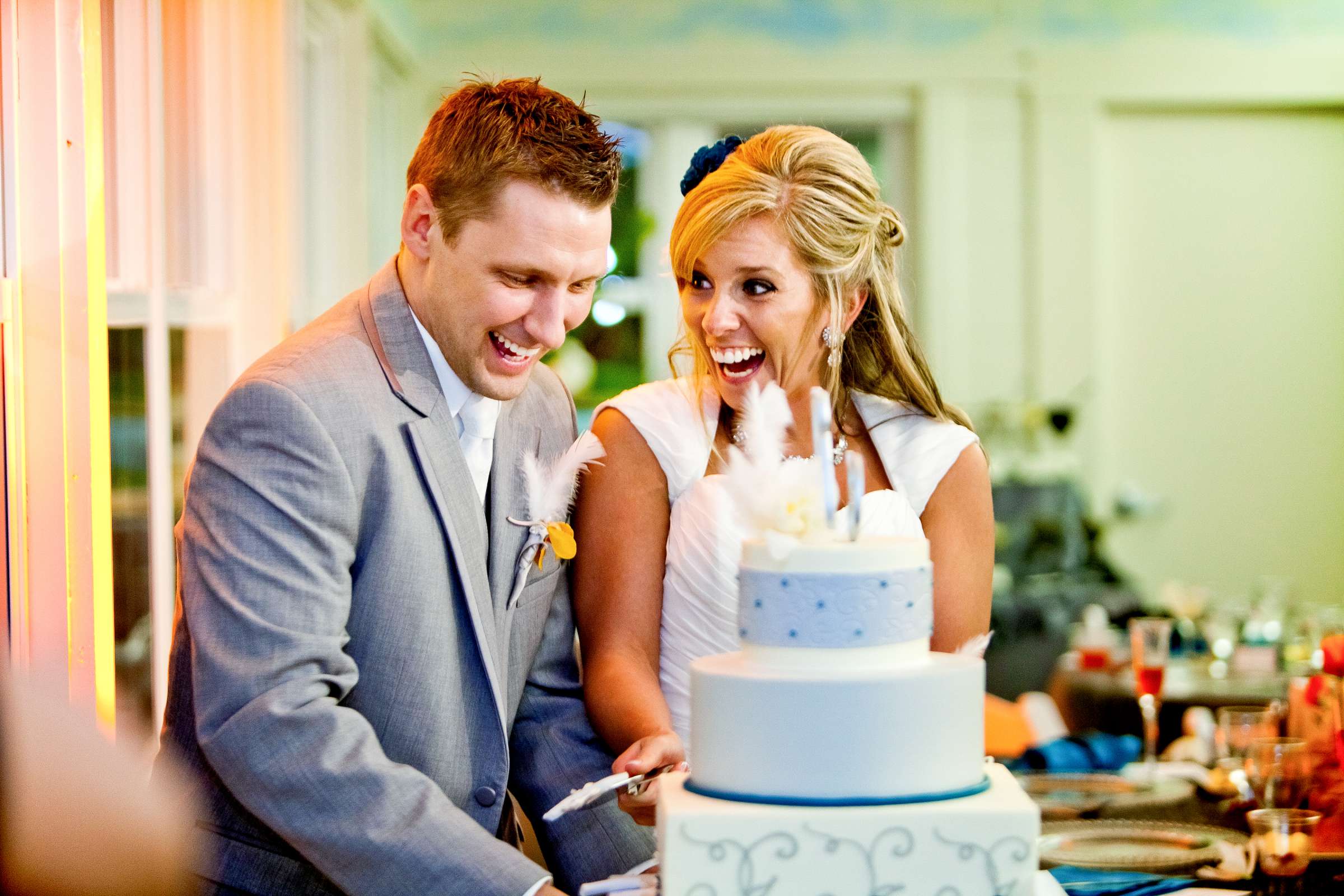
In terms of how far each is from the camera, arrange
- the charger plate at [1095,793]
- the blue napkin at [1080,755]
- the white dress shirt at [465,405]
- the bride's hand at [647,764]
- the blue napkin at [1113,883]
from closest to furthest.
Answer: the bride's hand at [647,764] → the blue napkin at [1113,883] → the white dress shirt at [465,405] → the charger plate at [1095,793] → the blue napkin at [1080,755]

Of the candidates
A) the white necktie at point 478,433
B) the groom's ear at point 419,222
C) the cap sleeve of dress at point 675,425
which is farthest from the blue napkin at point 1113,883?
the groom's ear at point 419,222

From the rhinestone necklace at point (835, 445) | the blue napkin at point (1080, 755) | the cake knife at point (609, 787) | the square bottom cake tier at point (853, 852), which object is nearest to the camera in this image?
the square bottom cake tier at point (853, 852)

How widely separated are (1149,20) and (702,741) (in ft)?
23.3

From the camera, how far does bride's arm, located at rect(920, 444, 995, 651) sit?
2105 mm

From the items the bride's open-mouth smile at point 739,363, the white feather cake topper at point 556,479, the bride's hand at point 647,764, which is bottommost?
the bride's hand at point 647,764

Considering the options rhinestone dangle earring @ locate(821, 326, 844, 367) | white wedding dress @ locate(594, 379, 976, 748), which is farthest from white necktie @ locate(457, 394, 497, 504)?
rhinestone dangle earring @ locate(821, 326, 844, 367)

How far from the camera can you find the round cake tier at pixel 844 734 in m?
1.29

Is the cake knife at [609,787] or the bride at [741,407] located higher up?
the bride at [741,407]

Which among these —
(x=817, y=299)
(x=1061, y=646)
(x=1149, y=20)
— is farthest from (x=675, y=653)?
(x=1149, y=20)

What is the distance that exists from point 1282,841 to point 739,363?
1.01 metres

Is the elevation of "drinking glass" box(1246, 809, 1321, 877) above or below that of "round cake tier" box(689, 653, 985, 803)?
below

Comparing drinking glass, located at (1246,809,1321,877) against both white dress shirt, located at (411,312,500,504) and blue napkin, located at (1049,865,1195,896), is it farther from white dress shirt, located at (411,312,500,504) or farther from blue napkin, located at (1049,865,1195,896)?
white dress shirt, located at (411,312,500,504)

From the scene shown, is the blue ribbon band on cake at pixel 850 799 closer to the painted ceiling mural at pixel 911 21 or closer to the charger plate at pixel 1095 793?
the charger plate at pixel 1095 793

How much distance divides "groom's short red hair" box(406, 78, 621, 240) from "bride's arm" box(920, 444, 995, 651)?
0.73 meters
